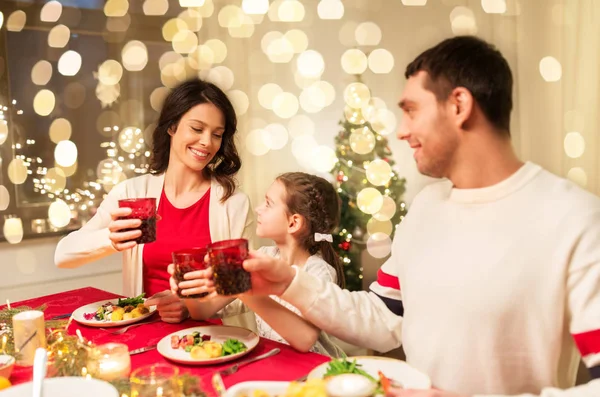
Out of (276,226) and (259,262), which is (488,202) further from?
(276,226)

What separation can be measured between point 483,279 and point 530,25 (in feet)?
7.48

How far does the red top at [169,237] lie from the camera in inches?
97.5

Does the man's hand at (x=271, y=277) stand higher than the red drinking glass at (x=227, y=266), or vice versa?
the red drinking glass at (x=227, y=266)

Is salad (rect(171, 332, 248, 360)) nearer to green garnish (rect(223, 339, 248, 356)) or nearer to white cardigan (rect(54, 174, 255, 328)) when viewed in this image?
green garnish (rect(223, 339, 248, 356))

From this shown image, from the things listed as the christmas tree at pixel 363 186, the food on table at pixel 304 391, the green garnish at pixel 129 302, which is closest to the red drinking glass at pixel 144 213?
the green garnish at pixel 129 302

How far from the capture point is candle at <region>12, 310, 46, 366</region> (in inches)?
61.4

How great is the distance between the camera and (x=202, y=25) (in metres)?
4.57

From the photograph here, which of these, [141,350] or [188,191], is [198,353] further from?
[188,191]

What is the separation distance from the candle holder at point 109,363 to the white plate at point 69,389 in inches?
5.0

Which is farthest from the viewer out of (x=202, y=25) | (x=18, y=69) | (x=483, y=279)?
A: (x=202, y=25)

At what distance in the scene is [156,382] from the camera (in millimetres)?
1229

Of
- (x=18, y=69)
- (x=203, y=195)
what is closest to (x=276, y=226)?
(x=203, y=195)

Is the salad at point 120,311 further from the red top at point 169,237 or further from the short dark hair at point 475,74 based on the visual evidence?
the short dark hair at point 475,74

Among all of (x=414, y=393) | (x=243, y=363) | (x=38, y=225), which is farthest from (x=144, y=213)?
(x=38, y=225)
